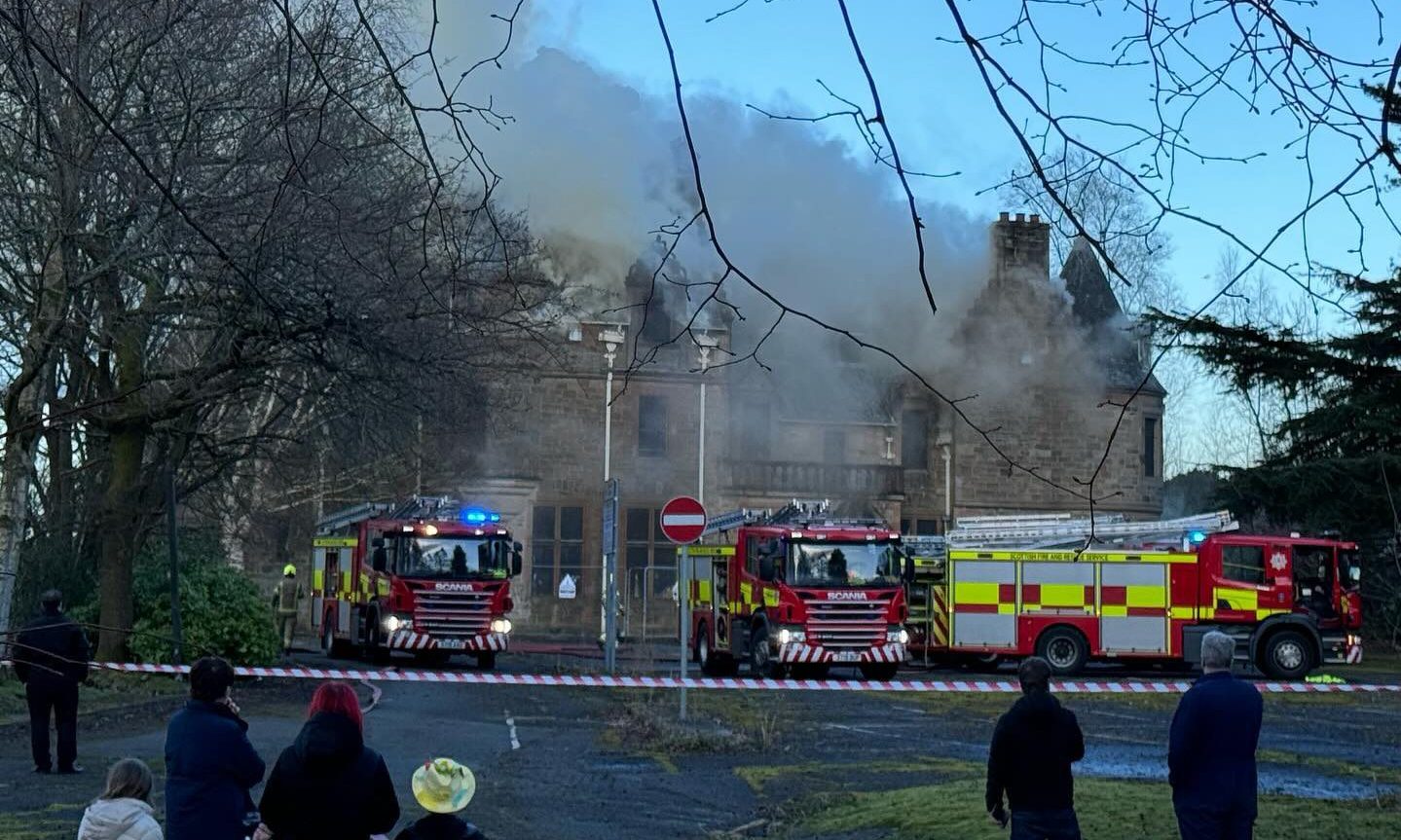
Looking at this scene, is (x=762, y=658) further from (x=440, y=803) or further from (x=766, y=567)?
(x=440, y=803)

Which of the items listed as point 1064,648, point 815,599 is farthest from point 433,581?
point 1064,648

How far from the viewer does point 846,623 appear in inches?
1077

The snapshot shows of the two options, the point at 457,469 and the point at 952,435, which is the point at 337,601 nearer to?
the point at 457,469

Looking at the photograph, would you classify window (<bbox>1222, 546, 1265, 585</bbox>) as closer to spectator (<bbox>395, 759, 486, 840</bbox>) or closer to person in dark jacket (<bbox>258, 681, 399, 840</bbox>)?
person in dark jacket (<bbox>258, 681, 399, 840</bbox>)

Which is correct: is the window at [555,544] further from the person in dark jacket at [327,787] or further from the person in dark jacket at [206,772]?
the person in dark jacket at [327,787]

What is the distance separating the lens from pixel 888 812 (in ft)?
37.7

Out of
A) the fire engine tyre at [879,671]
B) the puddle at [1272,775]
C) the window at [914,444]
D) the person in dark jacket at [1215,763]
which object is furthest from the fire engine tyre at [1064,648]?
the person in dark jacket at [1215,763]

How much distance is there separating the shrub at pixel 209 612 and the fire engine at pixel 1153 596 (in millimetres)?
10451

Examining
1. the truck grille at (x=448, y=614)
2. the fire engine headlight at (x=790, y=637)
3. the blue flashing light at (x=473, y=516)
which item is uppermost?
the blue flashing light at (x=473, y=516)

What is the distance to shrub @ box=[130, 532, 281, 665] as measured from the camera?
2291 cm

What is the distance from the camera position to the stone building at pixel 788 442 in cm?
4409

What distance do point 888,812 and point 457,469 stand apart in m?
29.6

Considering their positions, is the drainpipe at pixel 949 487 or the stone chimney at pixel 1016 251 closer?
the stone chimney at pixel 1016 251

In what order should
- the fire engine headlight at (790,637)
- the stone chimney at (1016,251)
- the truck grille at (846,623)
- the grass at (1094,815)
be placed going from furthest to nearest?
1. the stone chimney at (1016,251)
2. the truck grille at (846,623)
3. the fire engine headlight at (790,637)
4. the grass at (1094,815)
